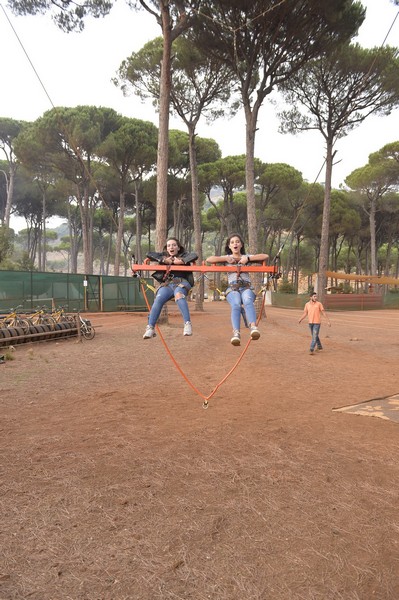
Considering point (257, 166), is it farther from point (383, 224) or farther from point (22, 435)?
point (22, 435)

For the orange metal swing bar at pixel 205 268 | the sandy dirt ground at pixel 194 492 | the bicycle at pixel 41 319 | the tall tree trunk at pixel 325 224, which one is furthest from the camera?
the tall tree trunk at pixel 325 224

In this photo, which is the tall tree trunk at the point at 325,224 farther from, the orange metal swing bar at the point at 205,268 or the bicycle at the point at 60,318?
the orange metal swing bar at the point at 205,268

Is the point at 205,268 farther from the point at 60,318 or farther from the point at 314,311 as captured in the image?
the point at 60,318

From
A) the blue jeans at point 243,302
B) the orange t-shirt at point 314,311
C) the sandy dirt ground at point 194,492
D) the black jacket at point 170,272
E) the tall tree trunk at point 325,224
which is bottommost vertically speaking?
the sandy dirt ground at point 194,492

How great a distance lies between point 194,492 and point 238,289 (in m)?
2.72

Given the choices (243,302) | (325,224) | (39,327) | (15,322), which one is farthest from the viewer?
(325,224)

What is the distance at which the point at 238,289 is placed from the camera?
601cm

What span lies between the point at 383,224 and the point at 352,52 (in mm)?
26689

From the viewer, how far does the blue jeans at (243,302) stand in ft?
19.2

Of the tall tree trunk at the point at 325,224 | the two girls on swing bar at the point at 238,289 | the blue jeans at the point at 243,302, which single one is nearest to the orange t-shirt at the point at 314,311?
the two girls on swing bar at the point at 238,289

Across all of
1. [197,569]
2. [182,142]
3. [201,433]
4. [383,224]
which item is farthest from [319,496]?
[383,224]

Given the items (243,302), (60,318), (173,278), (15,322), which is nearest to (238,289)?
(243,302)

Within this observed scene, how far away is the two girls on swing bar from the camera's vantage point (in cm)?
587

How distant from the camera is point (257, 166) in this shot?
134ft
